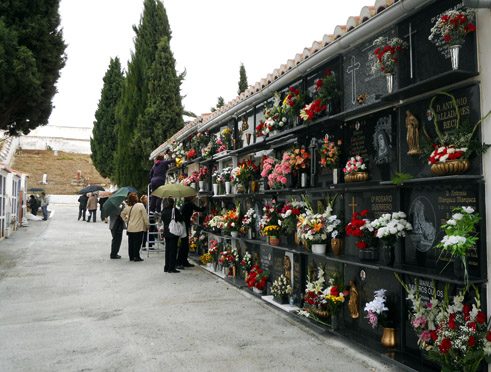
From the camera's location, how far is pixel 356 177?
A: 182 inches

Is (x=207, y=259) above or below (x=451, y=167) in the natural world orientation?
below

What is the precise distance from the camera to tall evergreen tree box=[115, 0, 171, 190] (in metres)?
21.2

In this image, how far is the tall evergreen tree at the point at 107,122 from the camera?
103 ft

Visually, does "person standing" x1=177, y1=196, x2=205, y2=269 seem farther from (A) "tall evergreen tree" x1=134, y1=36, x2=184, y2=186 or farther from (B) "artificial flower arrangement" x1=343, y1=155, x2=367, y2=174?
(A) "tall evergreen tree" x1=134, y1=36, x2=184, y2=186

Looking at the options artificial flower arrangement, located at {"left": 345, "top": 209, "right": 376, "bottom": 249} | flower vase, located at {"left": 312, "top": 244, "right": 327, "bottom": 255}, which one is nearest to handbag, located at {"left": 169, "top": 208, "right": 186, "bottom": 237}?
flower vase, located at {"left": 312, "top": 244, "right": 327, "bottom": 255}

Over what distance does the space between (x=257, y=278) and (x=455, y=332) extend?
3.95m

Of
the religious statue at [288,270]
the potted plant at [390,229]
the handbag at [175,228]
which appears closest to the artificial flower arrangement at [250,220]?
the religious statue at [288,270]

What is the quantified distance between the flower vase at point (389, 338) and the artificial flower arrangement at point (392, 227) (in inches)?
35.3

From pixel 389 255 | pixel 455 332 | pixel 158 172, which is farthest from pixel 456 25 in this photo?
pixel 158 172

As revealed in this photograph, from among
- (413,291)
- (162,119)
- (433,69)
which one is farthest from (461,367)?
(162,119)

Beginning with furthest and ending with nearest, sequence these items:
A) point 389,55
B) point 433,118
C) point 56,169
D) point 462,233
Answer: point 56,169 < point 389,55 < point 433,118 < point 462,233

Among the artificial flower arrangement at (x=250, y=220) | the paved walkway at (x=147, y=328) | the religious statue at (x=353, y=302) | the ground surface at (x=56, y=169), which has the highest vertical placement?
the ground surface at (x=56, y=169)

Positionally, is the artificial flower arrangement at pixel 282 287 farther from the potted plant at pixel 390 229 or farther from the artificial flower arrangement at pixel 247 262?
the potted plant at pixel 390 229

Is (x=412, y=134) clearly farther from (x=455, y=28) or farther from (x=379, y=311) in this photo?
(x=379, y=311)
